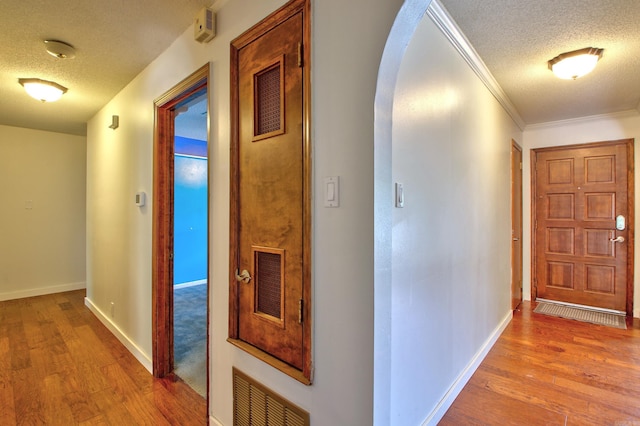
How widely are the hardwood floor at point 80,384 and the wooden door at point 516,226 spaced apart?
11.7 ft

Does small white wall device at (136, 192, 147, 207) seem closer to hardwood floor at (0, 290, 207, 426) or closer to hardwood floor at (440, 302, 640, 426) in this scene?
hardwood floor at (0, 290, 207, 426)

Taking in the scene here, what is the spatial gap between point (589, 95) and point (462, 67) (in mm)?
1953

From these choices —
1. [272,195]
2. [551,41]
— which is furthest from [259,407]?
[551,41]

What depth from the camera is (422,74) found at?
1.65m

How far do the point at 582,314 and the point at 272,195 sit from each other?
419cm

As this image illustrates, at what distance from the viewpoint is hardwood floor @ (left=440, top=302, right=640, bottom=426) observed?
1886mm

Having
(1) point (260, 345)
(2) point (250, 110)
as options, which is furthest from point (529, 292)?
(2) point (250, 110)

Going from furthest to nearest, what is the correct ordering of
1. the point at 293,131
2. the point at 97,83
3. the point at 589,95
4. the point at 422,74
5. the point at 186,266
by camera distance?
the point at 186,266, the point at 589,95, the point at 97,83, the point at 422,74, the point at 293,131

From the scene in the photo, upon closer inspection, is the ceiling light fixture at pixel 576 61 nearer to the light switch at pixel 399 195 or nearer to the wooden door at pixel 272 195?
the light switch at pixel 399 195

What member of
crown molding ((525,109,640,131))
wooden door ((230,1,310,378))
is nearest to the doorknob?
wooden door ((230,1,310,378))

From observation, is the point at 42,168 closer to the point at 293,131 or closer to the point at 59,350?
the point at 59,350

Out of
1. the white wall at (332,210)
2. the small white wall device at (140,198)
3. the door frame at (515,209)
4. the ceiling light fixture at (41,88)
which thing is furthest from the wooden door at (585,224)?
the ceiling light fixture at (41,88)

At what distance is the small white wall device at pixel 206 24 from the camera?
1.73m

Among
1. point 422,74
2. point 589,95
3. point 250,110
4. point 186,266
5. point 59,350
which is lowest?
point 59,350
